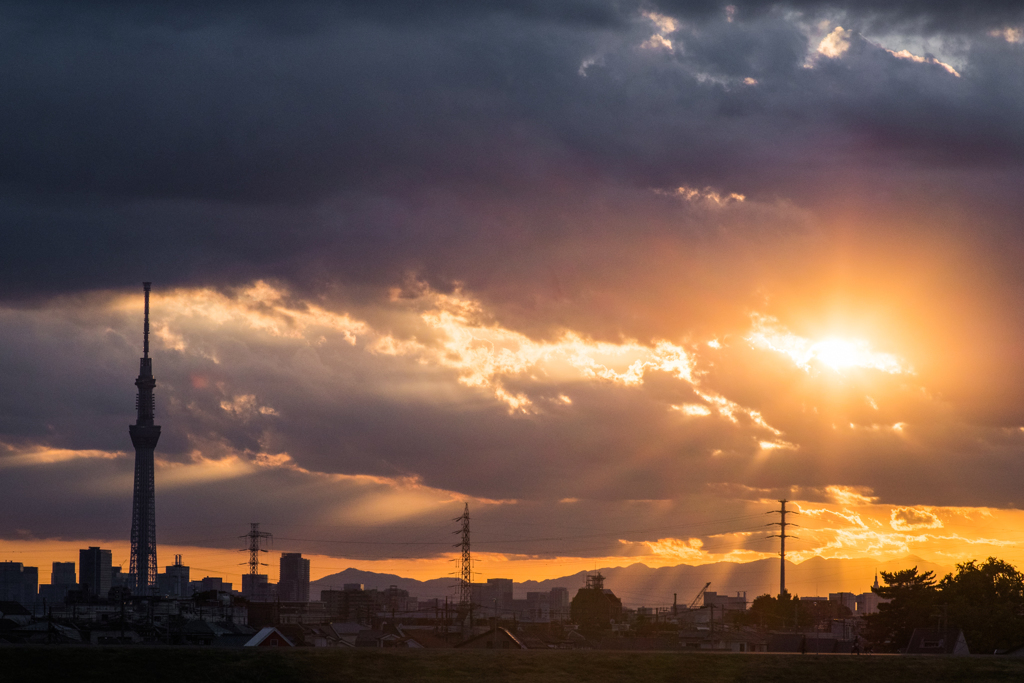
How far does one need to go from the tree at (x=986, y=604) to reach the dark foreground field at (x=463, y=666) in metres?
47.2

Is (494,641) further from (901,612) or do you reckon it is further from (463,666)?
(901,612)

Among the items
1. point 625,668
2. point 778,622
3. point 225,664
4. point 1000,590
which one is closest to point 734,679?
point 625,668

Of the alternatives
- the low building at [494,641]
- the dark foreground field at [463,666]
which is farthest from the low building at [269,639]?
the dark foreground field at [463,666]

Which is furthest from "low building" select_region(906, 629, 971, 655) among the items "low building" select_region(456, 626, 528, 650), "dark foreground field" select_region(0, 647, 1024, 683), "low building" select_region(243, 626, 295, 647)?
"low building" select_region(243, 626, 295, 647)

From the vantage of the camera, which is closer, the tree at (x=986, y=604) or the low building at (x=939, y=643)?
the low building at (x=939, y=643)

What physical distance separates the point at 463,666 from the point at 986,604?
103822mm

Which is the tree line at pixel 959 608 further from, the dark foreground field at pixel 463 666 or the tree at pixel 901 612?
the dark foreground field at pixel 463 666

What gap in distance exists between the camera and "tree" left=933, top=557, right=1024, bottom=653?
136125 mm

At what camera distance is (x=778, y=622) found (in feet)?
638

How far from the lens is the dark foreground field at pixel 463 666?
225 feet

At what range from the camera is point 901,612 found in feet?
487

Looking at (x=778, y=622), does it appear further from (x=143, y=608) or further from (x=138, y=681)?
(x=138, y=681)

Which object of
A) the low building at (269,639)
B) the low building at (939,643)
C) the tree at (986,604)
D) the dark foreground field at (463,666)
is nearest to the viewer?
the dark foreground field at (463,666)

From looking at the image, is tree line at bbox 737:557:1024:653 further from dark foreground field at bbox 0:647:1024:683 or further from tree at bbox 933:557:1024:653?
dark foreground field at bbox 0:647:1024:683
